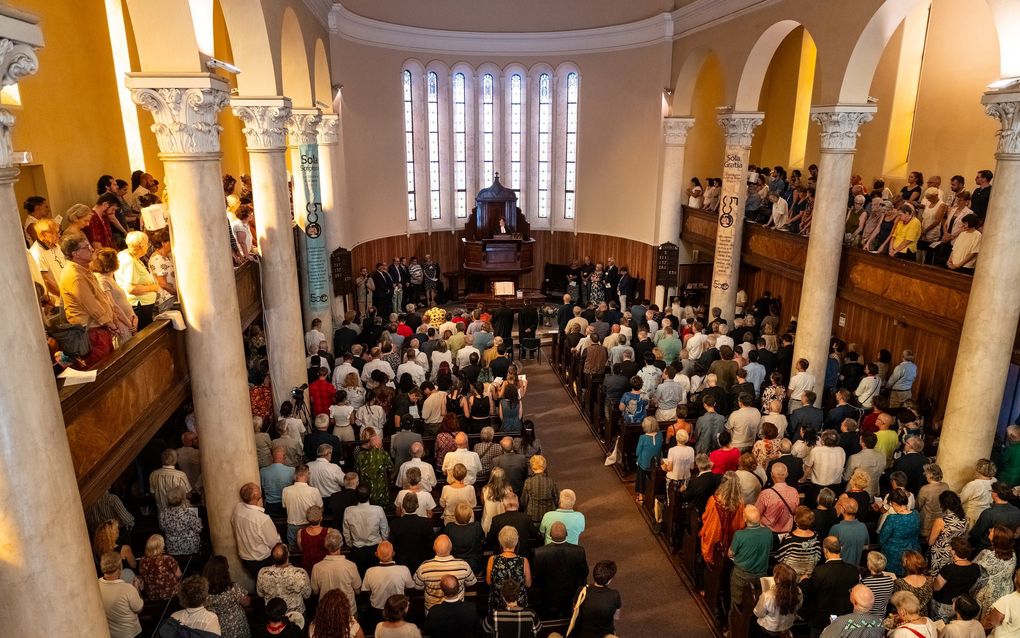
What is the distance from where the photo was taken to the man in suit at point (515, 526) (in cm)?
698

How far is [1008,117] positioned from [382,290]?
1425cm

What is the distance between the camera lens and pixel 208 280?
703 centimetres

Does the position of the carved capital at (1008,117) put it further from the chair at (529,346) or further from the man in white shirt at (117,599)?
the chair at (529,346)

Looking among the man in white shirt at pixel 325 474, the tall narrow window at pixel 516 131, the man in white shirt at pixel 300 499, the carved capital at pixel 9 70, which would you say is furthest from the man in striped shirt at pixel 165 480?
the tall narrow window at pixel 516 131

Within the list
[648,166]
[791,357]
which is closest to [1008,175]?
[791,357]

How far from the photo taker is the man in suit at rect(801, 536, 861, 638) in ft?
20.0

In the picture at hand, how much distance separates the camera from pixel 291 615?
5855 millimetres

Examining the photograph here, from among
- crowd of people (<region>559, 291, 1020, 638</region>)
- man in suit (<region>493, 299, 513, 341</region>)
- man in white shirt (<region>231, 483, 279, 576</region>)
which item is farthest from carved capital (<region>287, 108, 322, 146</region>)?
man in white shirt (<region>231, 483, 279, 576</region>)

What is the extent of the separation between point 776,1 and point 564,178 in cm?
999

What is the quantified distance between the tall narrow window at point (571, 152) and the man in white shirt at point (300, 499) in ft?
55.5

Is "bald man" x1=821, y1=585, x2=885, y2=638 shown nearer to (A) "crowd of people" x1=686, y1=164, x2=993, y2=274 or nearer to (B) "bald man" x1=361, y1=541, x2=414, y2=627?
(B) "bald man" x1=361, y1=541, x2=414, y2=627

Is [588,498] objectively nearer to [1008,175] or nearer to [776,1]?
[1008,175]

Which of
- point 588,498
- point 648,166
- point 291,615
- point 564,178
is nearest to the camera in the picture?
point 291,615

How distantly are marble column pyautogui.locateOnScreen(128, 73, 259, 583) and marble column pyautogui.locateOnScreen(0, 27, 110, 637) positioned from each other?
100 inches
